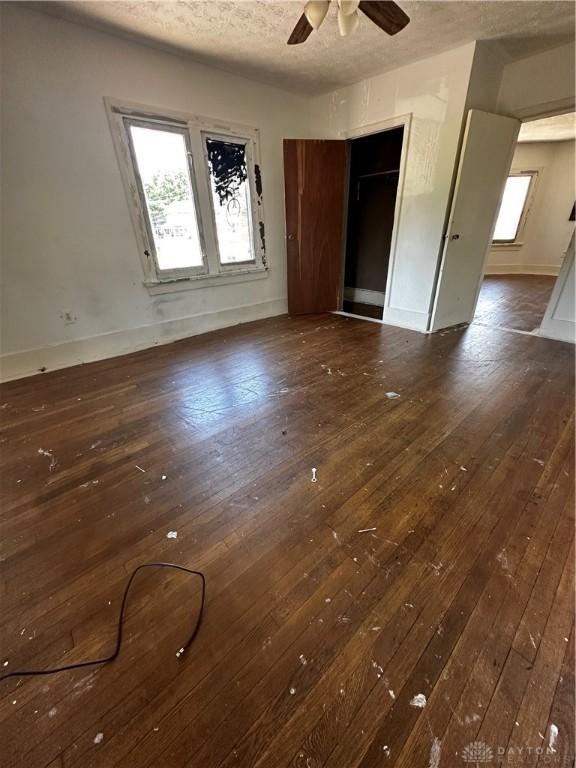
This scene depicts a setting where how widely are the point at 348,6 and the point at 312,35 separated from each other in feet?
5.00

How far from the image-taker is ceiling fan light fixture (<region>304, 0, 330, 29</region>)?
1.61 meters

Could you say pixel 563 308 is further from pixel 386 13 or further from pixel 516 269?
pixel 516 269

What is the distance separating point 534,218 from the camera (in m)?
6.91

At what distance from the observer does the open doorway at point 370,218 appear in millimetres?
4496

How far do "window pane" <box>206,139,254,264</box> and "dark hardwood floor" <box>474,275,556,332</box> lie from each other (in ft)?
10.6

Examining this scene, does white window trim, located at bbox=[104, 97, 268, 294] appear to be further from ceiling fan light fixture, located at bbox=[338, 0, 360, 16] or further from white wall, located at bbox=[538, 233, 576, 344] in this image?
white wall, located at bbox=[538, 233, 576, 344]

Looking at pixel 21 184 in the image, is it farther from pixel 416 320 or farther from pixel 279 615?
pixel 416 320

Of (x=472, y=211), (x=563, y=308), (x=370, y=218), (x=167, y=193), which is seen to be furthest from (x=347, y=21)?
(x=370, y=218)

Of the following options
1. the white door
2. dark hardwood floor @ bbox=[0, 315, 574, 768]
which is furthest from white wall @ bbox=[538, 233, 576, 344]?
dark hardwood floor @ bbox=[0, 315, 574, 768]

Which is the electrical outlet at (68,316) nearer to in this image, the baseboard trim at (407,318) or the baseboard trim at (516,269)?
→ the baseboard trim at (407,318)

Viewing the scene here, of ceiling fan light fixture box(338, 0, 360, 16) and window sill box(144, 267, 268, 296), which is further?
window sill box(144, 267, 268, 296)

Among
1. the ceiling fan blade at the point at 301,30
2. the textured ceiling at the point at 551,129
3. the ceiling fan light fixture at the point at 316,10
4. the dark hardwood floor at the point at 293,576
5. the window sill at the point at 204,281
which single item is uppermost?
the textured ceiling at the point at 551,129

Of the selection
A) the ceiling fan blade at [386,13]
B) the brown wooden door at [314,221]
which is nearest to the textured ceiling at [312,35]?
the ceiling fan blade at [386,13]

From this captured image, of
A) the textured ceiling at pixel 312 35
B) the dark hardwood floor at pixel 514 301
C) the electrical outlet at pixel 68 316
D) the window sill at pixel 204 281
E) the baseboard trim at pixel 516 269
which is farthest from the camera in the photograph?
the baseboard trim at pixel 516 269
